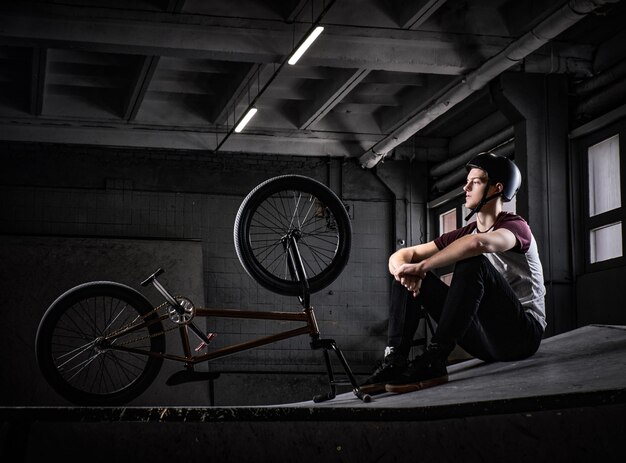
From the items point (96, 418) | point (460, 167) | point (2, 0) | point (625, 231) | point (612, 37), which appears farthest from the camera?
point (460, 167)

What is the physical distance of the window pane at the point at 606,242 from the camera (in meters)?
7.20

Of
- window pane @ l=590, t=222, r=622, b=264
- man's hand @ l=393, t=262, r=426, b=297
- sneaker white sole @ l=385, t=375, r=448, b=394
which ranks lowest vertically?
sneaker white sole @ l=385, t=375, r=448, b=394

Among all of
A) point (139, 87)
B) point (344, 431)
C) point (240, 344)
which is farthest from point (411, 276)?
point (139, 87)

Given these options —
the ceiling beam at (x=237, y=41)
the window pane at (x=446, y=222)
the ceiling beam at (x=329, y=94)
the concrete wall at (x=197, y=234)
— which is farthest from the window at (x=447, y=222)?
the ceiling beam at (x=237, y=41)

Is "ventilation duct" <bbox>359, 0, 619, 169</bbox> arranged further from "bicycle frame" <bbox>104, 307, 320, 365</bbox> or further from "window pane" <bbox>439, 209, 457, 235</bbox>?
"bicycle frame" <bbox>104, 307, 320, 365</bbox>

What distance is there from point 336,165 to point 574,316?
14.0ft

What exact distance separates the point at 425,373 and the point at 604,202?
4787 mm

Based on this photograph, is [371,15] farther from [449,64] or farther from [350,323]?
[350,323]

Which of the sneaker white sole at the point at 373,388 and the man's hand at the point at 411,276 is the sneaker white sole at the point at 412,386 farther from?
the man's hand at the point at 411,276

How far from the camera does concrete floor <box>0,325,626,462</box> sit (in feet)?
6.55

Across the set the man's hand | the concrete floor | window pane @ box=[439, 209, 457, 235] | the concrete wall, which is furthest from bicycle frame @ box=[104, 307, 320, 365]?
window pane @ box=[439, 209, 457, 235]

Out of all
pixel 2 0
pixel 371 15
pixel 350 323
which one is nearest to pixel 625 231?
pixel 371 15

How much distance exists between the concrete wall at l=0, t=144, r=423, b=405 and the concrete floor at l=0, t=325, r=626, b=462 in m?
Answer: 7.02

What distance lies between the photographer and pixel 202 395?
902cm
